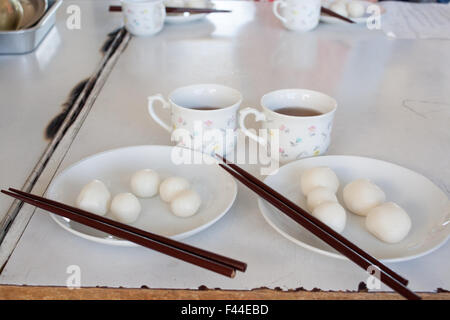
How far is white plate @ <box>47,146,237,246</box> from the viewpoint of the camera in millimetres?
548

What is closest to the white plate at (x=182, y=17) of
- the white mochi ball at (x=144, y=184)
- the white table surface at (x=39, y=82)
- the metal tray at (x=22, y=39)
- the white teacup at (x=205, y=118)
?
the white table surface at (x=39, y=82)

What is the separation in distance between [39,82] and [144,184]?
544 mm

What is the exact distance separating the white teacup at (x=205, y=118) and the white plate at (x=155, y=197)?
0.04 m

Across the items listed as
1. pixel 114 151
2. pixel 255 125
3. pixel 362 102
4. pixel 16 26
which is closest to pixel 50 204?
pixel 114 151

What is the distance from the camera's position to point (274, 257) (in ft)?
1.73

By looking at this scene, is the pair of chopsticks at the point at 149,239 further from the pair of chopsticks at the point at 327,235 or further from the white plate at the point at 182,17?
the white plate at the point at 182,17

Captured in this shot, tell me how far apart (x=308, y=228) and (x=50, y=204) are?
0.31 m

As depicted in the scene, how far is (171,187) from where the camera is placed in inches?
23.5

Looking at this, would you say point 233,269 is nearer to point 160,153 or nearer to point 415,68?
point 160,153

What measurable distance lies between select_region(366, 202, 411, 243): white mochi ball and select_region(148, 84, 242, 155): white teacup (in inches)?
9.9

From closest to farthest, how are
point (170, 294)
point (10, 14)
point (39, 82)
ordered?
1. point (170, 294)
2. point (39, 82)
3. point (10, 14)

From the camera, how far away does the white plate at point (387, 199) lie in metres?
0.52

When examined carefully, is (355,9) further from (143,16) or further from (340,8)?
(143,16)

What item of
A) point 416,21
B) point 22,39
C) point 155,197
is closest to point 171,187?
point 155,197
